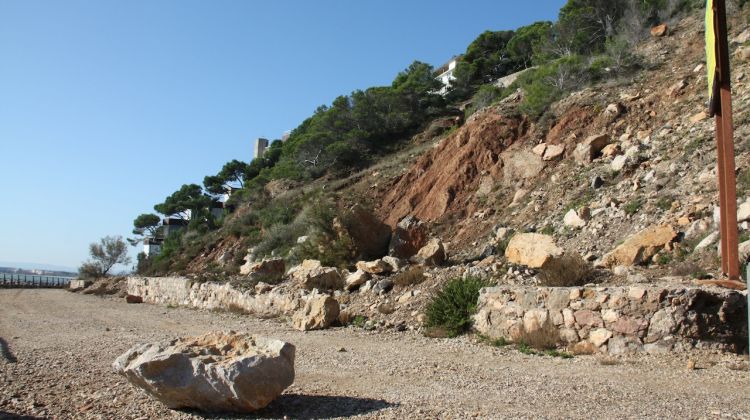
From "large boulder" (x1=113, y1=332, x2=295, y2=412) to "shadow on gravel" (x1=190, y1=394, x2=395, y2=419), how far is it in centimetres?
14

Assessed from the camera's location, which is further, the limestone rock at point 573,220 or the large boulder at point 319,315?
the limestone rock at point 573,220

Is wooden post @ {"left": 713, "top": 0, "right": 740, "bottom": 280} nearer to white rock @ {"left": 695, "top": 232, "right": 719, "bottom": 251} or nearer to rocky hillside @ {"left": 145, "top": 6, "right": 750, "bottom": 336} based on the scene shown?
rocky hillside @ {"left": 145, "top": 6, "right": 750, "bottom": 336}

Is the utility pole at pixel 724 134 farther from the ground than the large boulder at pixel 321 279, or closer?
farther from the ground

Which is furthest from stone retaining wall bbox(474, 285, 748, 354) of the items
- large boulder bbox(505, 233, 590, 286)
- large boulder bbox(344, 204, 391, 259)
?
large boulder bbox(344, 204, 391, 259)

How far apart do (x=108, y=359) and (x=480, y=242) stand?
13463 millimetres

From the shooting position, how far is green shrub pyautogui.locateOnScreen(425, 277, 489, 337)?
11250 mm

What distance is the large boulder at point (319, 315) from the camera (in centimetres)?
1316

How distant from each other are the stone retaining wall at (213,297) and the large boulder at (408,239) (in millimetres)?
3967

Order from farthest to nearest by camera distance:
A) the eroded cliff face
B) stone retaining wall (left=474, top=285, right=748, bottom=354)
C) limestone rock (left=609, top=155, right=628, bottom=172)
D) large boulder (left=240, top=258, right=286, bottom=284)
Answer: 1. the eroded cliff face
2. large boulder (left=240, top=258, right=286, bottom=284)
3. limestone rock (left=609, top=155, right=628, bottom=172)
4. stone retaining wall (left=474, top=285, right=748, bottom=354)

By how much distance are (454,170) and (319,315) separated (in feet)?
47.3

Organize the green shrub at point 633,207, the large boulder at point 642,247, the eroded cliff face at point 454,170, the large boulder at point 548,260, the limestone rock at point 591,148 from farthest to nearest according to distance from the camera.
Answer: the eroded cliff face at point 454,170 → the limestone rock at point 591,148 → the green shrub at point 633,207 → the large boulder at point 642,247 → the large boulder at point 548,260

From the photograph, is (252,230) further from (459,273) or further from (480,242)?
(459,273)

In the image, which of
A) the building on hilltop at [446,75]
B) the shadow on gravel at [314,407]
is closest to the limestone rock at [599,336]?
the shadow on gravel at [314,407]

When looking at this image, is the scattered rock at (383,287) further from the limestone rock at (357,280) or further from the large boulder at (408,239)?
the large boulder at (408,239)
